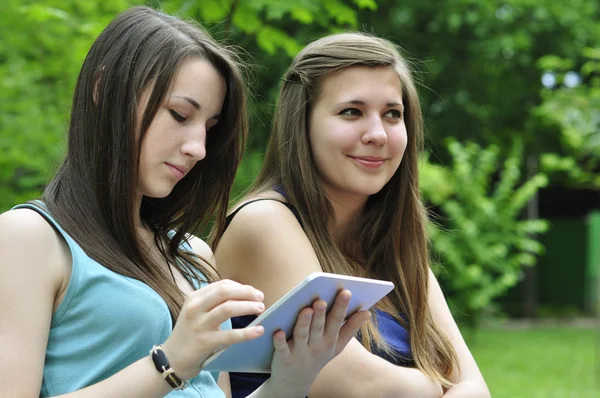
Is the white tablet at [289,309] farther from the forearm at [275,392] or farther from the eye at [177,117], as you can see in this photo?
the eye at [177,117]

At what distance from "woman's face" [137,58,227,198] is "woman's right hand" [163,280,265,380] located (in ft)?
1.34

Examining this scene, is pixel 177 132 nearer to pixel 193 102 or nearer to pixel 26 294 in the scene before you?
pixel 193 102

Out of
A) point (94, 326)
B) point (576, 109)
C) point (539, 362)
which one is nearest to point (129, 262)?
point (94, 326)

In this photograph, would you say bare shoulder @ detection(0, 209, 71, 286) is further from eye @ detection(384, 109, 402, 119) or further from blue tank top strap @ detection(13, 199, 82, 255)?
eye @ detection(384, 109, 402, 119)

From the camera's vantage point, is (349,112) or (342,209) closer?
(349,112)

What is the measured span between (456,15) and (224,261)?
8925mm

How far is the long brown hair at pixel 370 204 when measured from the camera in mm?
2438

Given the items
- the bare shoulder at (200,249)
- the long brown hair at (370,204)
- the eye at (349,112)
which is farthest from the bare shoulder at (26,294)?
the eye at (349,112)

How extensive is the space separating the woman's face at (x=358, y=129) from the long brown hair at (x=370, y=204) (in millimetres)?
30

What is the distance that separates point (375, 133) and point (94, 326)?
1.05m

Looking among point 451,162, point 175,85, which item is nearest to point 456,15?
point 451,162

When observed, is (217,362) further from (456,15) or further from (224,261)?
(456,15)

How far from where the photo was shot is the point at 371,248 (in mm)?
2635

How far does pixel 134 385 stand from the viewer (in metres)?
1.52
